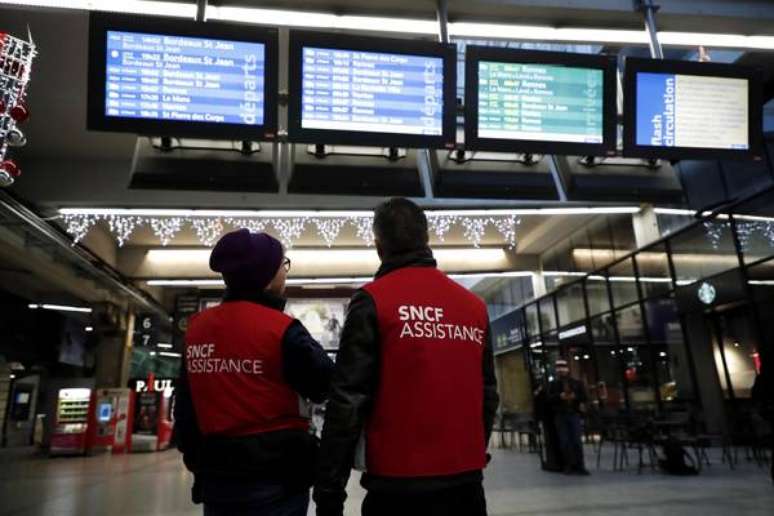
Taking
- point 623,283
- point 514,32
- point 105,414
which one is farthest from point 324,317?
point 105,414

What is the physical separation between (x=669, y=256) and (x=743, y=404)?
2.74 metres

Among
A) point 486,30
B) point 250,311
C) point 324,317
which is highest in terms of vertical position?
point 486,30

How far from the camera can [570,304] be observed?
14.5 meters

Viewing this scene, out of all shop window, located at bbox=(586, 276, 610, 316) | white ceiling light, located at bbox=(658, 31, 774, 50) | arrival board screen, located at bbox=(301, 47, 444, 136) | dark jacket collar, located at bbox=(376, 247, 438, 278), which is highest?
white ceiling light, located at bbox=(658, 31, 774, 50)

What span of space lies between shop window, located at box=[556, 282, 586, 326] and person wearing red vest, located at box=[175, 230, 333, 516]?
12.8 metres

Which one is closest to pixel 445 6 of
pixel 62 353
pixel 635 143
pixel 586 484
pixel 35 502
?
pixel 635 143

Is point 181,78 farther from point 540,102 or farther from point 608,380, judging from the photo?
point 608,380

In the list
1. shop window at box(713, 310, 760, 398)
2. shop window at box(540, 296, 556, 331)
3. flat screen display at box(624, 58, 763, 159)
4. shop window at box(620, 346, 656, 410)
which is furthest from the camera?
shop window at box(540, 296, 556, 331)

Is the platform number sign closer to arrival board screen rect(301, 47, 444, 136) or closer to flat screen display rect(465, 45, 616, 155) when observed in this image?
arrival board screen rect(301, 47, 444, 136)

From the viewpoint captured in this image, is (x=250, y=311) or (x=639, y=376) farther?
(x=639, y=376)

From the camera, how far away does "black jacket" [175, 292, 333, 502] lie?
1558mm

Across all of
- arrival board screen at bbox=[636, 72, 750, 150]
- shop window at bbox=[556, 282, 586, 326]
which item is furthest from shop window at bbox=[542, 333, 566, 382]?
arrival board screen at bbox=[636, 72, 750, 150]

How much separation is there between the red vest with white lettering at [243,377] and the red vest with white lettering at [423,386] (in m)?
0.30

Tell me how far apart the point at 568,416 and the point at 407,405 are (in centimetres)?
683
